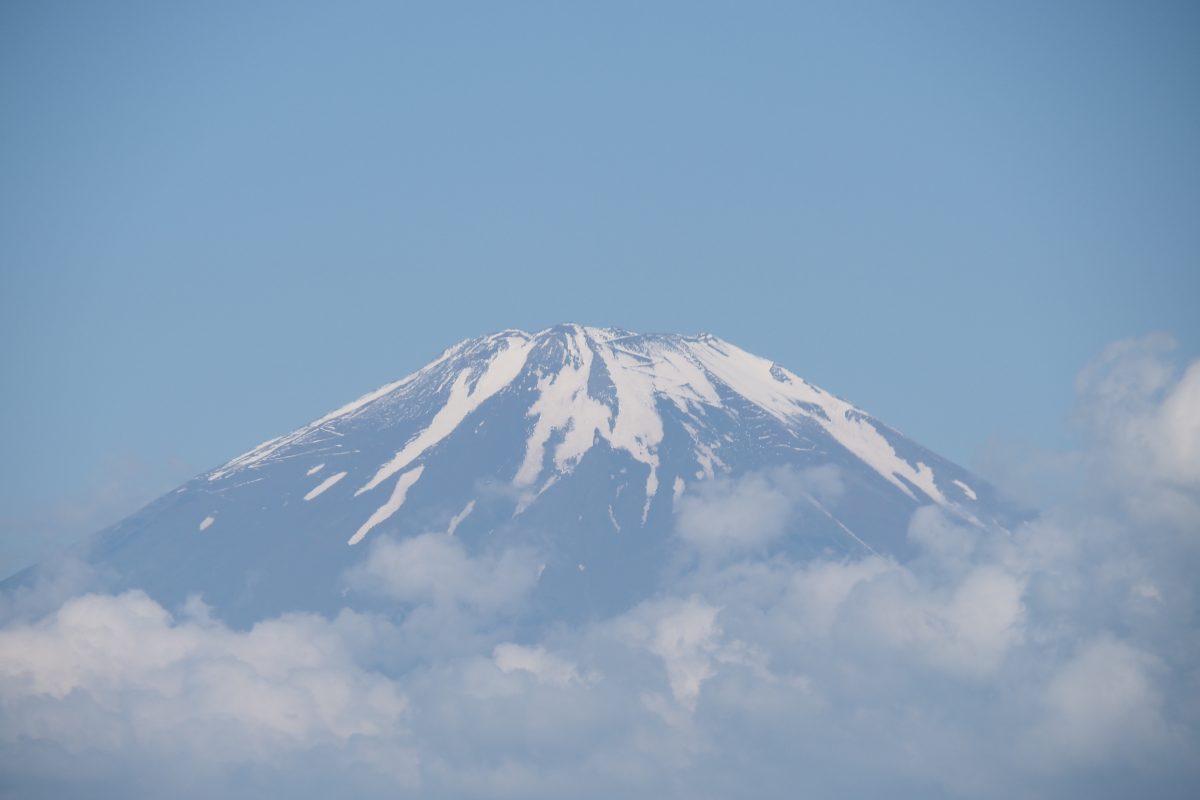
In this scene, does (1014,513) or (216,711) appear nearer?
(216,711)

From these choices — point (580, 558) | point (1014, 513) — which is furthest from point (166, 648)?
point (1014, 513)

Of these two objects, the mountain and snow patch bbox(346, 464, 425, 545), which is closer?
the mountain

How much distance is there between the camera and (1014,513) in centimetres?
19912

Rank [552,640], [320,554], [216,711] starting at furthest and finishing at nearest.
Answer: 1. [320,554]
2. [552,640]
3. [216,711]

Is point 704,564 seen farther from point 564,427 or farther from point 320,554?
point 320,554

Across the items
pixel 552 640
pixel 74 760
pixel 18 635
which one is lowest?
pixel 74 760

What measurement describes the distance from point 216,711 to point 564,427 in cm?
5042

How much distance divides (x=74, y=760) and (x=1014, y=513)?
3987 inches

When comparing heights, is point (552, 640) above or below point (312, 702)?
above

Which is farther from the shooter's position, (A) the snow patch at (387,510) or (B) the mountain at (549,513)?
(A) the snow patch at (387,510)

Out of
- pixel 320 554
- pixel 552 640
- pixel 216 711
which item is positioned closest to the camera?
pixel 216 711

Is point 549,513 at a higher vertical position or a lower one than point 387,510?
higher

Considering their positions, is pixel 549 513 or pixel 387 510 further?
pixel 387 510

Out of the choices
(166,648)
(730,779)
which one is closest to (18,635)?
(166,648)
